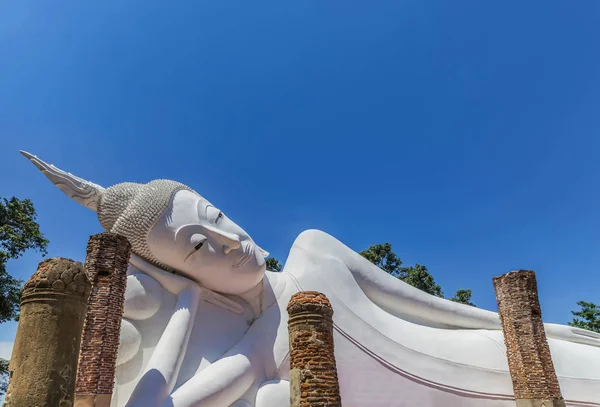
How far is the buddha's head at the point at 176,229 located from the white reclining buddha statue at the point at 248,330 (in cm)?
2

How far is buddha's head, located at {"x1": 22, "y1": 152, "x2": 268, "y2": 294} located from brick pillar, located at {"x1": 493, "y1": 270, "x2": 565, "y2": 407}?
4953 millimetres

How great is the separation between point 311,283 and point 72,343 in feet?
21.0

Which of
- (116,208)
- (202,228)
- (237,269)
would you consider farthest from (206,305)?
(116,208)

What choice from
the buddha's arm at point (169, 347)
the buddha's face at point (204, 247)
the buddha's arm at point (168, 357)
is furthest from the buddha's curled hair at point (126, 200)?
the buddha's arm at point (168, 357)

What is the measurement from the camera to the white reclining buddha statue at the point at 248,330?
319 inches

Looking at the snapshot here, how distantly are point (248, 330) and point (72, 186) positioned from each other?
4700 mm

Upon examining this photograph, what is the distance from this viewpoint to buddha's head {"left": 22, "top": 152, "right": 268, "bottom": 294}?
883 cm

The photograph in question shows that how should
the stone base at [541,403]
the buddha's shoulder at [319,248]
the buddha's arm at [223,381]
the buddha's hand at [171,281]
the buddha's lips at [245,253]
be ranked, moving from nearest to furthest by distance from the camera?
the buddha's arm at [223,381], the stone base at [541,403], the buddha's hand at [171,281], the buddha's lips at [245,253], the buddha's shoulder at [319,248]

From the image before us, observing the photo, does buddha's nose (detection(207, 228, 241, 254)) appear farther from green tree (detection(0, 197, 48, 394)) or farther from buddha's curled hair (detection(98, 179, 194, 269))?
green tree (detection(0, 197, 48, 394))

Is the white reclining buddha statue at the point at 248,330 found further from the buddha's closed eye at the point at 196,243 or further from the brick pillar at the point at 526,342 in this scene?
the brick pillar at the point at 526,342

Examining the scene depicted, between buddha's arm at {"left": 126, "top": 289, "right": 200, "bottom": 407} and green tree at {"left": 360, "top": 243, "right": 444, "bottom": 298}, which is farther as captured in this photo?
green tree at {"left": 360, "top": 243, "right": 444, "bottom": 298}

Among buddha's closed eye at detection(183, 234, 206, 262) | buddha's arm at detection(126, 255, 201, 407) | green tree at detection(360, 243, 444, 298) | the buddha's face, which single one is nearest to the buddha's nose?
the buddha's face

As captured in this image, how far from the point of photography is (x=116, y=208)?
9336 mm

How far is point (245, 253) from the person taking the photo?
363 inches
